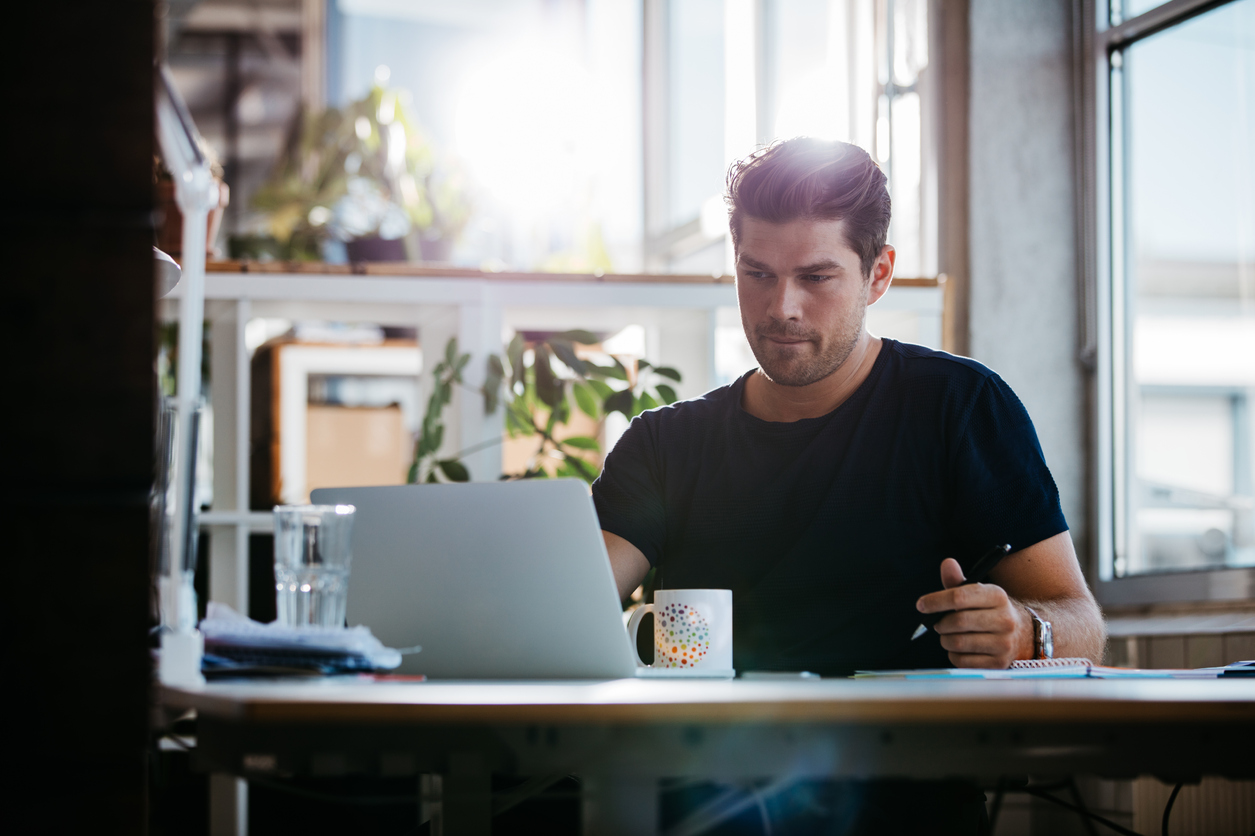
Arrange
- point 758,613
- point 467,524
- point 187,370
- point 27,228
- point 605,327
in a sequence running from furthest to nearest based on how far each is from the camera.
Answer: point 605,327 < point 758,613 < point 467,524 < point 187,370 < point 27,228

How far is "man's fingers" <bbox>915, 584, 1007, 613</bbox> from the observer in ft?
3.88

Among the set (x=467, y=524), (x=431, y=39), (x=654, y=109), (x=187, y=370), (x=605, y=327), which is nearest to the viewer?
(x=187, y=370)

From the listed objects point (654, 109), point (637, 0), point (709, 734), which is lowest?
point (709, 734)

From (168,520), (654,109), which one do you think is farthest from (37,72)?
(654,109)

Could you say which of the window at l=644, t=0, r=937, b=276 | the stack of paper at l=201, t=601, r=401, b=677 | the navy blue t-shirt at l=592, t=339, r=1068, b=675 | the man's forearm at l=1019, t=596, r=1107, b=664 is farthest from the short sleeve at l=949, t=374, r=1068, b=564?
the stack of paper at l=201, t=601, r=401, b=677

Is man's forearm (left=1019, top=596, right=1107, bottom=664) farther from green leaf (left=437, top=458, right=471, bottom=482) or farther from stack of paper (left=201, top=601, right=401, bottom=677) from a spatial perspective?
green leaf (left=437, top=458, right=471, bottom=482)

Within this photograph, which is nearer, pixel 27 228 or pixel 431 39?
pixel 27 228

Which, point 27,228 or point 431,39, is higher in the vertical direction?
point 431,39

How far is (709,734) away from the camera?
2.36ft

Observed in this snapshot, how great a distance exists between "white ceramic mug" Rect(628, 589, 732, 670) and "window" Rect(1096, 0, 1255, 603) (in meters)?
1.51

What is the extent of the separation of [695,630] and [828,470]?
0.54m

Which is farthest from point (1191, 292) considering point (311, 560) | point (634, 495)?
point (311, 560)

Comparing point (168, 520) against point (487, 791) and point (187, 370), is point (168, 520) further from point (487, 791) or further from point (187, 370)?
point (487, 791)

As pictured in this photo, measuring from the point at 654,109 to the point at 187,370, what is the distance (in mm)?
3945
